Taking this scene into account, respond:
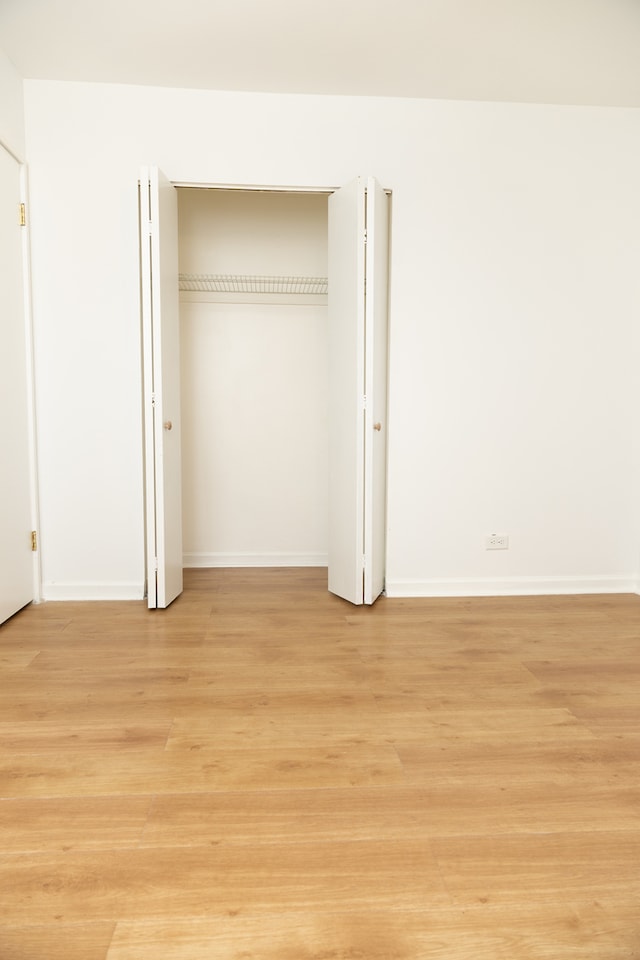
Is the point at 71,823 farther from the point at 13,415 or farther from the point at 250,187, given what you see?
the point at 250,187

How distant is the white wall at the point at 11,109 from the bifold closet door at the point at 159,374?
2.41 ft

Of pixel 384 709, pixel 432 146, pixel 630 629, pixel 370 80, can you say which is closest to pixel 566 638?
pixel 630 629

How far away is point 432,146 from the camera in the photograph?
377 centimetres

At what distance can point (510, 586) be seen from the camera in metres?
4.00

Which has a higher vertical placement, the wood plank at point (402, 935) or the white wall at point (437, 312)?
the white wall at point (437, 312)

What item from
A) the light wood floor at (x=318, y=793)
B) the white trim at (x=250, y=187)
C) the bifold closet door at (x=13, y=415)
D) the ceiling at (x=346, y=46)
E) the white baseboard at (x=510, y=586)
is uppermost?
the ceiling at (x=346, y=46)

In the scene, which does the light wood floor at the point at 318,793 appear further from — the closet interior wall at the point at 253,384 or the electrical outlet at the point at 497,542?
the closet interior wall at the point at 253,384

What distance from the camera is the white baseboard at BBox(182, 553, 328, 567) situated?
4723 mm

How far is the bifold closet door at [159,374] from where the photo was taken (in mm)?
3369

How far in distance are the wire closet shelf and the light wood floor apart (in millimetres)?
2496

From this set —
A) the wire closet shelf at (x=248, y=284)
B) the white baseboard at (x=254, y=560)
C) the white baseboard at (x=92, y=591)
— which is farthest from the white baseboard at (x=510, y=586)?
the wire closet shelf at (x=248, y=284)

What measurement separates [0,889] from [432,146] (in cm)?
397

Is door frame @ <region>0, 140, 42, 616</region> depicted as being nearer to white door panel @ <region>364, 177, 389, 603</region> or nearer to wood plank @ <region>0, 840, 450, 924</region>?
white door panel @ <region>364, 177, 389, 603</region>

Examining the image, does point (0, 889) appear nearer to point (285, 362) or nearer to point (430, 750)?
point (430, 750)
